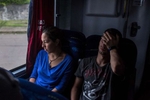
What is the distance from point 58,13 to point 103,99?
4.32 feet

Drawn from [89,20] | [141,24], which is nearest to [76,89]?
[89,20]

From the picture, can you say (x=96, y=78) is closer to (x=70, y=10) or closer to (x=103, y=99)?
(x=103, y=99)

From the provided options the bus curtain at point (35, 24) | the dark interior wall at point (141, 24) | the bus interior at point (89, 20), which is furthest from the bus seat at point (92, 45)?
the dark interior wall at point (141, 24)

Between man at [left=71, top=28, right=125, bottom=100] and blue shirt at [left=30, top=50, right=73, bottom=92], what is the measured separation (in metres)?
0.15

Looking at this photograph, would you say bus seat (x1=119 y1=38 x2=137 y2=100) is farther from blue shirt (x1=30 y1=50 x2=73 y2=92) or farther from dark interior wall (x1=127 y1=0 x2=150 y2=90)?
dark interior wall (x1=127 y1=0 x2=150 y2=90)

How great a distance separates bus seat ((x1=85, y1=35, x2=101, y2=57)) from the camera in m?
1.83

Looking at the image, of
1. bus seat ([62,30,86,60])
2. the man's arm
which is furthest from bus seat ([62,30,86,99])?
the man's arm

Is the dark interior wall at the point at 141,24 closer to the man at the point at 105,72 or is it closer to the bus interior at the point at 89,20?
the bus interior at the point at 89,20

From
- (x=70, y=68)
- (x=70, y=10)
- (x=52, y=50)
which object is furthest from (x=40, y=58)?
(x=70, y=10)

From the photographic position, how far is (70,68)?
170 cm

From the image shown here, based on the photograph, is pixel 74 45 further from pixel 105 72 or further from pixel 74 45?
pixel 105 72

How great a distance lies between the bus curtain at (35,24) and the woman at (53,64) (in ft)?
0.81

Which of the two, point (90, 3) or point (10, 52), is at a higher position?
point (90, 3)

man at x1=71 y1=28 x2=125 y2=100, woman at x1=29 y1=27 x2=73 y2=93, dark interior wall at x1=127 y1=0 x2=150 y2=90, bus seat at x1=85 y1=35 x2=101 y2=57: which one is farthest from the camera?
Result: dark interior wall at x1=127 y1=0 x2=150 y2=90
